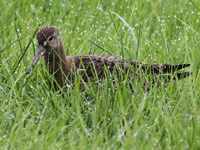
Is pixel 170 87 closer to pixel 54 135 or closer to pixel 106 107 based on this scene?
pixel 106 107

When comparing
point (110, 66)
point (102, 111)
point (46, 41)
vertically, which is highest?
point (46, 41)

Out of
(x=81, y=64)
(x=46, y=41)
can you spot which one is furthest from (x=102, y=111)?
(x=46, y=41)

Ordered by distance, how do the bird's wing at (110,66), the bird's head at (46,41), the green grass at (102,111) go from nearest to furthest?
the green grass at (102,111) < the bird's wing at (110,66) < the bird's head at (46,41)

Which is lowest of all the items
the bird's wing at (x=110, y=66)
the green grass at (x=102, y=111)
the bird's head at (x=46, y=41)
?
the green grass at (x=102, y=111)

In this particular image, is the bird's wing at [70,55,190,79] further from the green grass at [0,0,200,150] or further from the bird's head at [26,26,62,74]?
the bird's head at [26,26,62,74]

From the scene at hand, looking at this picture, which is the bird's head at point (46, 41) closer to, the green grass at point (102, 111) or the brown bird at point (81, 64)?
the brown bird at point (81, 64)

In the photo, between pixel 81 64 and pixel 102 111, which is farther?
pixel 81 64

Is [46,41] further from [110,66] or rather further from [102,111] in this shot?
[102,111]

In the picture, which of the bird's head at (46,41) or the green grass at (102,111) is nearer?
the green grass at (102,111)

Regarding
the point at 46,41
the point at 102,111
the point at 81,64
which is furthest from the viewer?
the point at 46,41

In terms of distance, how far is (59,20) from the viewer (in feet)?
21.9

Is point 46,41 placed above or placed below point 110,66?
above

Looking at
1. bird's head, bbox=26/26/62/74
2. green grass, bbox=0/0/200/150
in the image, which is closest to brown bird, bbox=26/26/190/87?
bird's head, bbox=26/26/62/74

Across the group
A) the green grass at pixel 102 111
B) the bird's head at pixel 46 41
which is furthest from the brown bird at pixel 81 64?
the green grass at pixel 102 111
